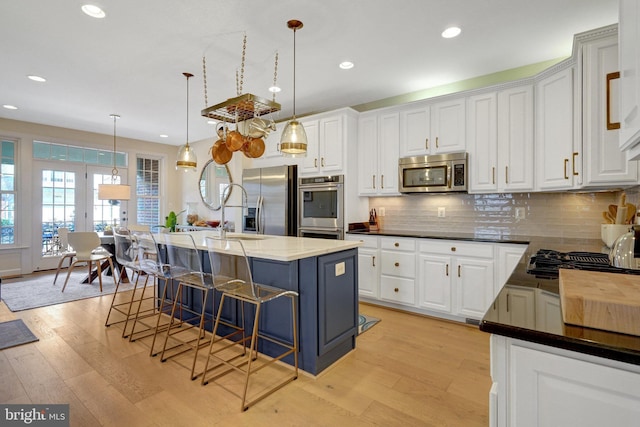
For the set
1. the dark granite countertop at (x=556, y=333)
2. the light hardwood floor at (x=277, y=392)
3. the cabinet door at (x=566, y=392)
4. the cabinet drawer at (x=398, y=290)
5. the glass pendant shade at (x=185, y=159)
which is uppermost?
the glass pendant shade at (x=185, y=159)

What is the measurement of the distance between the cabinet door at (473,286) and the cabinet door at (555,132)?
940 millimetres

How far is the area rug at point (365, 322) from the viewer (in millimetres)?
3135

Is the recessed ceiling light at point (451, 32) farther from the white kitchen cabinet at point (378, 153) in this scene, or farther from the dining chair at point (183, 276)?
the dining chair at point (183, 276)

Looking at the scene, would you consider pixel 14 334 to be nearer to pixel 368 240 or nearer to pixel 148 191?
pixel 368 240

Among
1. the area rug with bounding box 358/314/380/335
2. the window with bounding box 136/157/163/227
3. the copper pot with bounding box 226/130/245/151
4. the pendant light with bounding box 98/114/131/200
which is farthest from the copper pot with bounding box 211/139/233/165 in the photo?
the window with bounding box 136/157/163/227

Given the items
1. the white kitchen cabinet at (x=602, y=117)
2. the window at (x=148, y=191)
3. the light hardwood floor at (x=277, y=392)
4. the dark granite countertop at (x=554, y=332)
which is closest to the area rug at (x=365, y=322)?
the light hardwood floor at (x=277, y=392)

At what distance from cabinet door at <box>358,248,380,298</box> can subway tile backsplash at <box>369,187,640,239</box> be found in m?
0.64

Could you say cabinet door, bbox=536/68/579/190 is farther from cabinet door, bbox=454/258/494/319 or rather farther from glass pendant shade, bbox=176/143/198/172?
glass pendant shade, bbox=176/143/198/172

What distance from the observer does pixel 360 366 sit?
2.41 meters

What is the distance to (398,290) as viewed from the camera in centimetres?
360

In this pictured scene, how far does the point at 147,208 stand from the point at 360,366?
632cm

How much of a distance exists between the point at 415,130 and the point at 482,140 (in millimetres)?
743

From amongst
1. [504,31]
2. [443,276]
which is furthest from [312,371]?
[504,31]

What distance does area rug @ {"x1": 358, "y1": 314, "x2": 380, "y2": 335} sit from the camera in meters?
3.14
